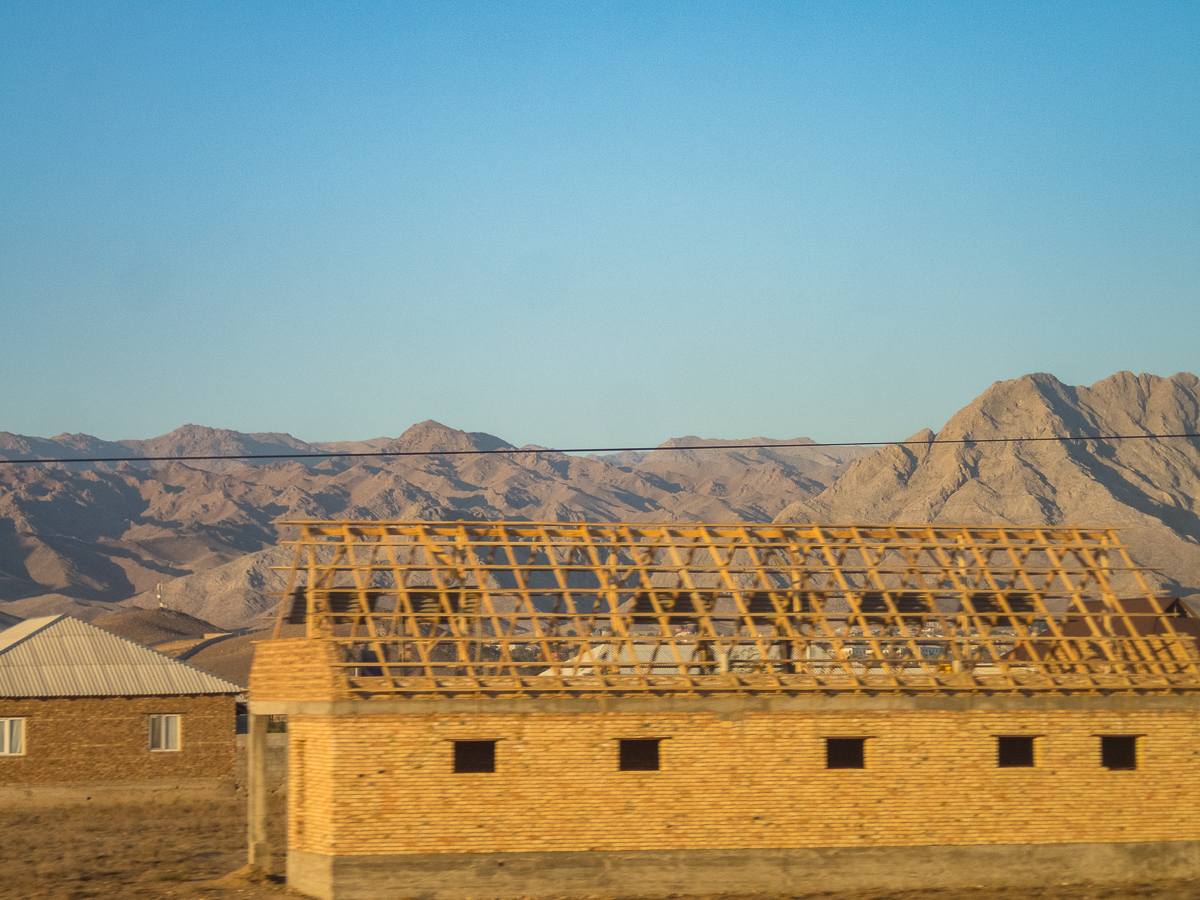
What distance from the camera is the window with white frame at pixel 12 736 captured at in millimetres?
43906

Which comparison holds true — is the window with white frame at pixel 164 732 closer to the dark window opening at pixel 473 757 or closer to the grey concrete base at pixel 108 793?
the grey concrete base at pixel 108 793

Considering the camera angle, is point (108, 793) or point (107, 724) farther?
point (107, 724)

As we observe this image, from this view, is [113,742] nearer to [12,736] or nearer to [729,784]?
[12,736]

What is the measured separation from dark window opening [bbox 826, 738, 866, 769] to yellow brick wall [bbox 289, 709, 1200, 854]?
1.74 feet

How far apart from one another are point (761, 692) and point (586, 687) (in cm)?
370

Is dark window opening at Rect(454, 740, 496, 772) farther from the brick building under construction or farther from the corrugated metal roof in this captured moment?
the corrugated metal roof

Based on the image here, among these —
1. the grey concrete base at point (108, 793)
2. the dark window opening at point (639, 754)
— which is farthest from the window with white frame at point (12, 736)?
the dark window opening at point (639, 754)

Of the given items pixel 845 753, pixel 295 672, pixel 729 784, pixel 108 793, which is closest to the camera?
pixel 729 784

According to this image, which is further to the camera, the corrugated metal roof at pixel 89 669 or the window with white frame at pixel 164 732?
the window with white frame at pixel 164 732

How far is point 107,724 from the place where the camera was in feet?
146

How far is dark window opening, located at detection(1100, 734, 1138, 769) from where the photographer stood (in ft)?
90.2

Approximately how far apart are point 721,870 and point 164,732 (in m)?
26.8

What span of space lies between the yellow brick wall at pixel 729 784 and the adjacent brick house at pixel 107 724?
66.6 feet

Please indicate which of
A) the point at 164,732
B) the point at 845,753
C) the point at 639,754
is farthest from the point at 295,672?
the point at 164,732
